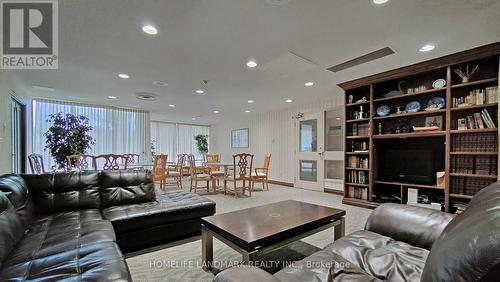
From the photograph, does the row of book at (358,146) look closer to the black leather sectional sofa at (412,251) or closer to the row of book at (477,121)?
the row of book at (477,121)

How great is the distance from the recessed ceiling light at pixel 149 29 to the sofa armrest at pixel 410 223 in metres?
2.75

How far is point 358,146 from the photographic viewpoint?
4461 mm

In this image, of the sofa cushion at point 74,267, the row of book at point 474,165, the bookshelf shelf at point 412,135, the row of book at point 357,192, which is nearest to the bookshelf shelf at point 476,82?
the bookshelf shelf at point 412,135

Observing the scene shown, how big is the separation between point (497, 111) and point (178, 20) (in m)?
4.13

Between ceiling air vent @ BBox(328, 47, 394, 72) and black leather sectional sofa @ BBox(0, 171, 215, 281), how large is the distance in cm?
276

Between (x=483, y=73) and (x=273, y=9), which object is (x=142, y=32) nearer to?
(x=273, y=9)

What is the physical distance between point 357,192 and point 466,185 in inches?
62.4

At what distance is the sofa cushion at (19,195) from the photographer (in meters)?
1.78

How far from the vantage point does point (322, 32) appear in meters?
2.35

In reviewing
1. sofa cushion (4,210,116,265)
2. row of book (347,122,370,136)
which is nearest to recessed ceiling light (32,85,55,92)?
sofa cushion (4,210,116,265)

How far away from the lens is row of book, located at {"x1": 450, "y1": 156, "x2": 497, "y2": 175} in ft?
9.91

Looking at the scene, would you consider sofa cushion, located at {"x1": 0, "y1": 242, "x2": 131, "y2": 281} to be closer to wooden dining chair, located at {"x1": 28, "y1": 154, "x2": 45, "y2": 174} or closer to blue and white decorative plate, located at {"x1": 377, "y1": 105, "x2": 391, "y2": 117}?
wooden dining chair, located at {"x1": 28, "y1": 154, "x2": 45, "y2": 174}

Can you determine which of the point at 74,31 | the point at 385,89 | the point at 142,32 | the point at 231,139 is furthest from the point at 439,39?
the point at 231,139

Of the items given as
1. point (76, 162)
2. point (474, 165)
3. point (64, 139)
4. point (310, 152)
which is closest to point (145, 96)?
point (64, 139)
